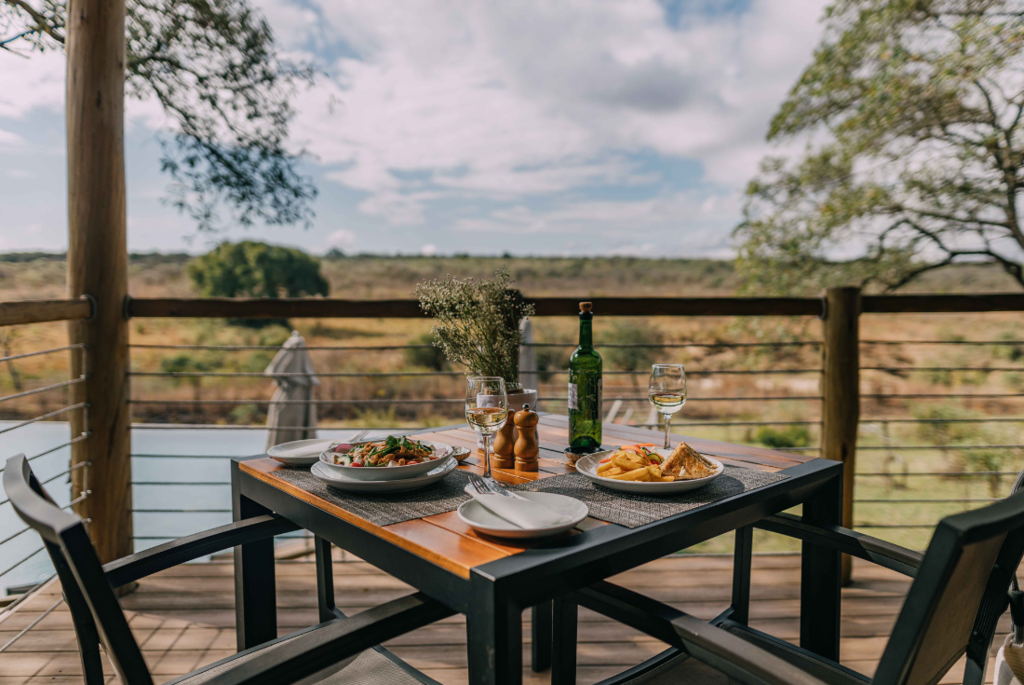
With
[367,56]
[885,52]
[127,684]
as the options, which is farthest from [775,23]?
[127,684]

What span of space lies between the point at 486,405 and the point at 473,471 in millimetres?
217

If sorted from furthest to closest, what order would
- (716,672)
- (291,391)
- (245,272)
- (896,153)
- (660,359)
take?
(245,272), (660,359), (896,153), (291,391), (716,672)

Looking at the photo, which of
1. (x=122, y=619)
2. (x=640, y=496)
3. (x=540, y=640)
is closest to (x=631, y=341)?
(x=540, y=640)

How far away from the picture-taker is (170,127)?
5.24 m

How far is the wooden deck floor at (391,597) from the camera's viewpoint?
1.91 m

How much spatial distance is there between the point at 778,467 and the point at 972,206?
7.21 metres

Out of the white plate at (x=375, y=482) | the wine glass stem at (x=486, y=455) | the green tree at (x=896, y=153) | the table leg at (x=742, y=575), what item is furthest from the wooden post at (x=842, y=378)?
the green tree at (x=896, y=153)

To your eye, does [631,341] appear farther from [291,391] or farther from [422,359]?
[291,391]

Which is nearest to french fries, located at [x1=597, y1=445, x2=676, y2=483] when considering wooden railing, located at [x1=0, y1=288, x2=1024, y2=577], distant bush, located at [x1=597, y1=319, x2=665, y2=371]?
wooden railing, located at [x1=0, y1=288, x2=1024, y2=577]

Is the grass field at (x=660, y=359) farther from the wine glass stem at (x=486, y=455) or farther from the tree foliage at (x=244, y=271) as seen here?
the wine glass stem at (x=486, y=455)

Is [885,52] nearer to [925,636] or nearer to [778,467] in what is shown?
[778,467]

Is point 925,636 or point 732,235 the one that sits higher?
point 732,235

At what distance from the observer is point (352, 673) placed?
45.5 inches

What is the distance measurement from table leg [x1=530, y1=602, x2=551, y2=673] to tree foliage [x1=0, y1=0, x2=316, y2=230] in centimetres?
368
